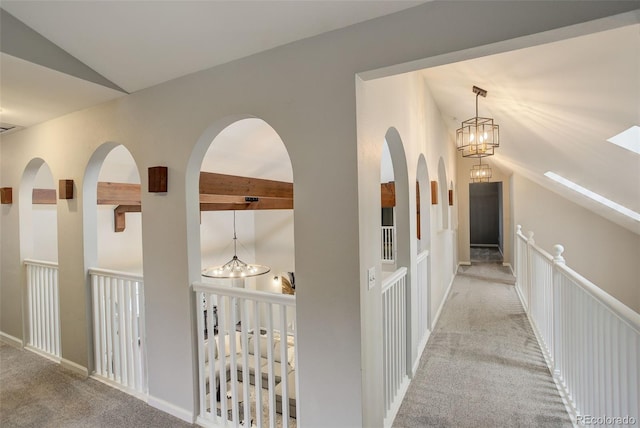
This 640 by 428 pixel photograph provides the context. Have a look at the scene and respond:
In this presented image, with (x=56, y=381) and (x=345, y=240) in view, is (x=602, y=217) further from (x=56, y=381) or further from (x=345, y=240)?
(x=56, y=381)

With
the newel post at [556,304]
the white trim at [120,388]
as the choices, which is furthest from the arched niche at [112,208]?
the newel post at [556,304]

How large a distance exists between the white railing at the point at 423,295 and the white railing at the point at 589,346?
3.80ft

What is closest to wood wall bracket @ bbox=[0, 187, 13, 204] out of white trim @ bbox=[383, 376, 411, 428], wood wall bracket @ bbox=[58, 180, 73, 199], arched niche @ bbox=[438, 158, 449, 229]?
wood wall bracket @ bbox=[58, 180, 73, 199]

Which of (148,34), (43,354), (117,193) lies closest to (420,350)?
(148,34)

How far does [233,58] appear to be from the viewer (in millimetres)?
2119

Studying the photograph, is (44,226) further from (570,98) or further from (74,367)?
(570,98)

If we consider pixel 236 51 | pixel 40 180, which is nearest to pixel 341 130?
pixel 236 51

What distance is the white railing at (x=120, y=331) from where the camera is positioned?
2.74 meters

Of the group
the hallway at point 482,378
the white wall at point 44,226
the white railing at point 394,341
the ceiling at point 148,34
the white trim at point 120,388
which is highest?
the ceiling at point 148,34

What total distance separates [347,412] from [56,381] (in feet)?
9.31

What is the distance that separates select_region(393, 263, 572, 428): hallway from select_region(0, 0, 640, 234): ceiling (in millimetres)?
1888

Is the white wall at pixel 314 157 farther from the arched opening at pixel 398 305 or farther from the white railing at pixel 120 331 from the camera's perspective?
the arched opening at pixel 398 305

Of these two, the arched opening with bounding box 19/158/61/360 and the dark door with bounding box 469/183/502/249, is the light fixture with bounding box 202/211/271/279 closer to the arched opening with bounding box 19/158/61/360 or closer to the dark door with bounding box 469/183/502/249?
the arched opening with bounding box 19/158/61/360

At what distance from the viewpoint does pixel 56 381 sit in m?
2.96
